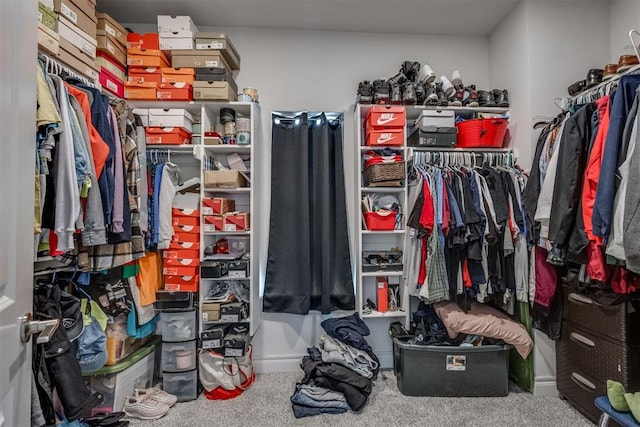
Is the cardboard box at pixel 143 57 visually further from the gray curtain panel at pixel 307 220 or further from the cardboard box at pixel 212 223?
the cardboard box at pixel 212 223

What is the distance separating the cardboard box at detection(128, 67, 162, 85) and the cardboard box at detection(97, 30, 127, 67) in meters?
0.10

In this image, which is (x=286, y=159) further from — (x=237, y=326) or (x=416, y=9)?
(x=416, y=9)

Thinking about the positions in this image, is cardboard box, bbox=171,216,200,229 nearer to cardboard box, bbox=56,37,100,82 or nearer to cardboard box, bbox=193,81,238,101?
cardboard box, bbox=193,81,238,101

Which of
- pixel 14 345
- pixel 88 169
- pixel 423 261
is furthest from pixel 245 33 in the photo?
pixel 14 345

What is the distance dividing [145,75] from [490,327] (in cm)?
296

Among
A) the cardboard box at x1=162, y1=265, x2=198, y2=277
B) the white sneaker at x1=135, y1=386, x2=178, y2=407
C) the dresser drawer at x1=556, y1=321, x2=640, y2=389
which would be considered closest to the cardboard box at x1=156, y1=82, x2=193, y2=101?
the cardboard box at x1=162, y1=265, x2=198, y2=277

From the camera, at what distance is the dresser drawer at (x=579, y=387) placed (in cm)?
183

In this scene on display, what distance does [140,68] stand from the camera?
7.62 ft

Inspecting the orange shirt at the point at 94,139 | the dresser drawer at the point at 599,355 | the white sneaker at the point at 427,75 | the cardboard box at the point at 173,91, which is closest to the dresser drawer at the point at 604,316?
the dresser drawer at the point at 599,355

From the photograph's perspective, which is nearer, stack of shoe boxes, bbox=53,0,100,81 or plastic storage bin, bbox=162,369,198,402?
stack of shoe boxes, bbox=53,0,100,81

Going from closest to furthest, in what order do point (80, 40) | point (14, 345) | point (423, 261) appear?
point (14, 345), point (80, 40), point (423, 261)

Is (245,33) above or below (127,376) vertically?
above

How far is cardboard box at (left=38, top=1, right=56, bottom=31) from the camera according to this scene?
1576 mm

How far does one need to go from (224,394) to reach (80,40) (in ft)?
7.68
